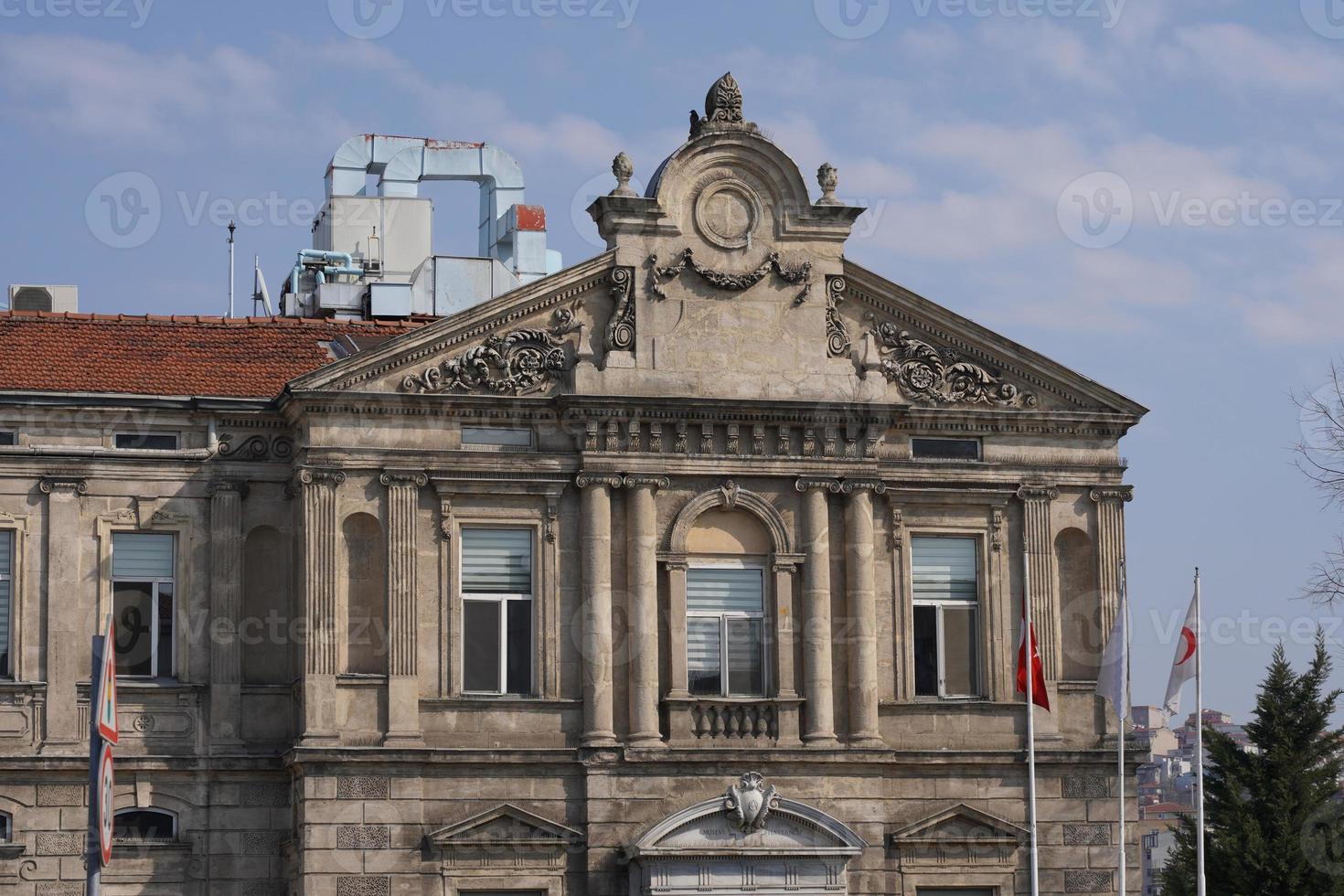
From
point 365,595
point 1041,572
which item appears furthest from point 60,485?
point 1041,572

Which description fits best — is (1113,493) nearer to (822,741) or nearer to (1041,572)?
(1041,572)

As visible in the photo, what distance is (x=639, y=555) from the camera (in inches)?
1443

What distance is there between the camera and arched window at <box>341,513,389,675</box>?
36094 mm

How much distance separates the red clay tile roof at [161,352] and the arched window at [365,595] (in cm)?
309

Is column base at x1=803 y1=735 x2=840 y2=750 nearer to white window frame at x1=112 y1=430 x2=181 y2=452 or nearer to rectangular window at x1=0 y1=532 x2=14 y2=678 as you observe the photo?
white window frame at x1=112 y1=430 x2=181 y2=452

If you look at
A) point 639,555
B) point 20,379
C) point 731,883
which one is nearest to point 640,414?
point 639,555

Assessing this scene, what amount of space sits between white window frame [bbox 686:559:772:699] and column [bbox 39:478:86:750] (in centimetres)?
912

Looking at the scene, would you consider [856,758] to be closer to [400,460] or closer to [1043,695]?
[1043,695]

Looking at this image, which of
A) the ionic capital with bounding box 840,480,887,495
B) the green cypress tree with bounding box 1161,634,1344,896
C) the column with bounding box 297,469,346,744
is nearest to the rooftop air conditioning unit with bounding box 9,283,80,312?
the column with bounding box 297,469,346,744

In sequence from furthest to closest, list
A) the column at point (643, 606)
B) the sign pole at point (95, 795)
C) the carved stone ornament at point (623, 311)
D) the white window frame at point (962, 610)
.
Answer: the white window frame at point (962, 610) < the carved stone ornament at point (623, 311) < the column at point (643, 606) < the sign pole at point (95, 795)

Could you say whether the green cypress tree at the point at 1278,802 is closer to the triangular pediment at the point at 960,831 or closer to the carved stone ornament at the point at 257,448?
the triangular pediment at the point at 960,831

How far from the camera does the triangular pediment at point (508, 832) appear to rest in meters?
35.4

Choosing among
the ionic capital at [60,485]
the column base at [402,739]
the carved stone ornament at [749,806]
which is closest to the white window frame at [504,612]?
the column base at [402,739]

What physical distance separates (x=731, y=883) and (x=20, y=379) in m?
13.7
